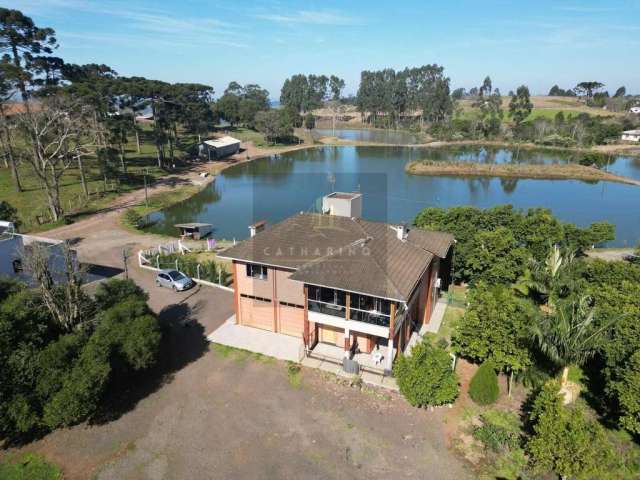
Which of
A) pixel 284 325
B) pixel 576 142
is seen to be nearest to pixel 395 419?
pixel 284 325

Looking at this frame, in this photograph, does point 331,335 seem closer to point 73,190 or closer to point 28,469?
point 28,469

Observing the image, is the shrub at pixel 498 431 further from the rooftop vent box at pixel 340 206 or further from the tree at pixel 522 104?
the tree at pixel 522 104

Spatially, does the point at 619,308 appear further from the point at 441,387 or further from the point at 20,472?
the point at 20,472

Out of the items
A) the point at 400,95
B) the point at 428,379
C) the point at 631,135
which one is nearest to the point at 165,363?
the point at 428,379

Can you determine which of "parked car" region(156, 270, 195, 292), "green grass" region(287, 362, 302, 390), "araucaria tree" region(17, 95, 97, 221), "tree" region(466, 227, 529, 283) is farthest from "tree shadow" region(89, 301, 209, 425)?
"araucaria tree" region(17, 95, 97, 221)

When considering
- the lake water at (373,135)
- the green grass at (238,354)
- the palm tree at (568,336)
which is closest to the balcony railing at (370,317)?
the green grass at (238,354)
